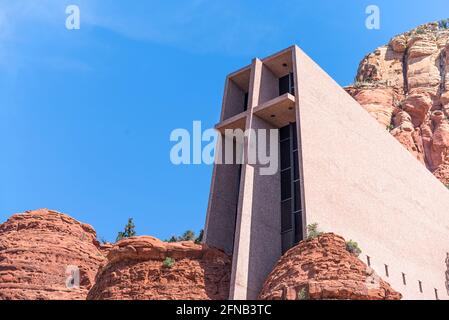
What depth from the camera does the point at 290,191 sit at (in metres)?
26.9

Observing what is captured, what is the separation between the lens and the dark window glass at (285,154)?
27938mm

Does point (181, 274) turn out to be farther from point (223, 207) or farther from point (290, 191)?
point (290, 191)

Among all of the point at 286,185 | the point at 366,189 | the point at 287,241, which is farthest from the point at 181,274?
the point at 366,189

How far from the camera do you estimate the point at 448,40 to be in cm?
6103

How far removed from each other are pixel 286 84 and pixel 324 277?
12.9 metres

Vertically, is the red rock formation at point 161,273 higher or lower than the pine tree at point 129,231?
lower

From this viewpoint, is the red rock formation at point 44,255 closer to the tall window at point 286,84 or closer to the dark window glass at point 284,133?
the dark window glass at point 284,133

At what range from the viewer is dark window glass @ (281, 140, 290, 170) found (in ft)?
91.7

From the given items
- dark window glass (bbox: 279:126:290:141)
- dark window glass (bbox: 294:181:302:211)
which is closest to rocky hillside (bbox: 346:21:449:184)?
dark window glass (bbox: 279:126:290:141)

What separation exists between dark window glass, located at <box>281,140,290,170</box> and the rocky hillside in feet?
88.6

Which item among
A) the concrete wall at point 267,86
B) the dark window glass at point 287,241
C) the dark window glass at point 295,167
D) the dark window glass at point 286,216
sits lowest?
the dark window glass at point 287,241

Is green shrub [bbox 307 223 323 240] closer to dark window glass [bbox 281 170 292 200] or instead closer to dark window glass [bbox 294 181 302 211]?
dark window glass [bbox 294 181 302 211]

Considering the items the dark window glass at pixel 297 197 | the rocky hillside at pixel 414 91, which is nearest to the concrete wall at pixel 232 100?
the dark window glass at pixel 297 197

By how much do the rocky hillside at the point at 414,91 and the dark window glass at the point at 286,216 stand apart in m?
28.9
